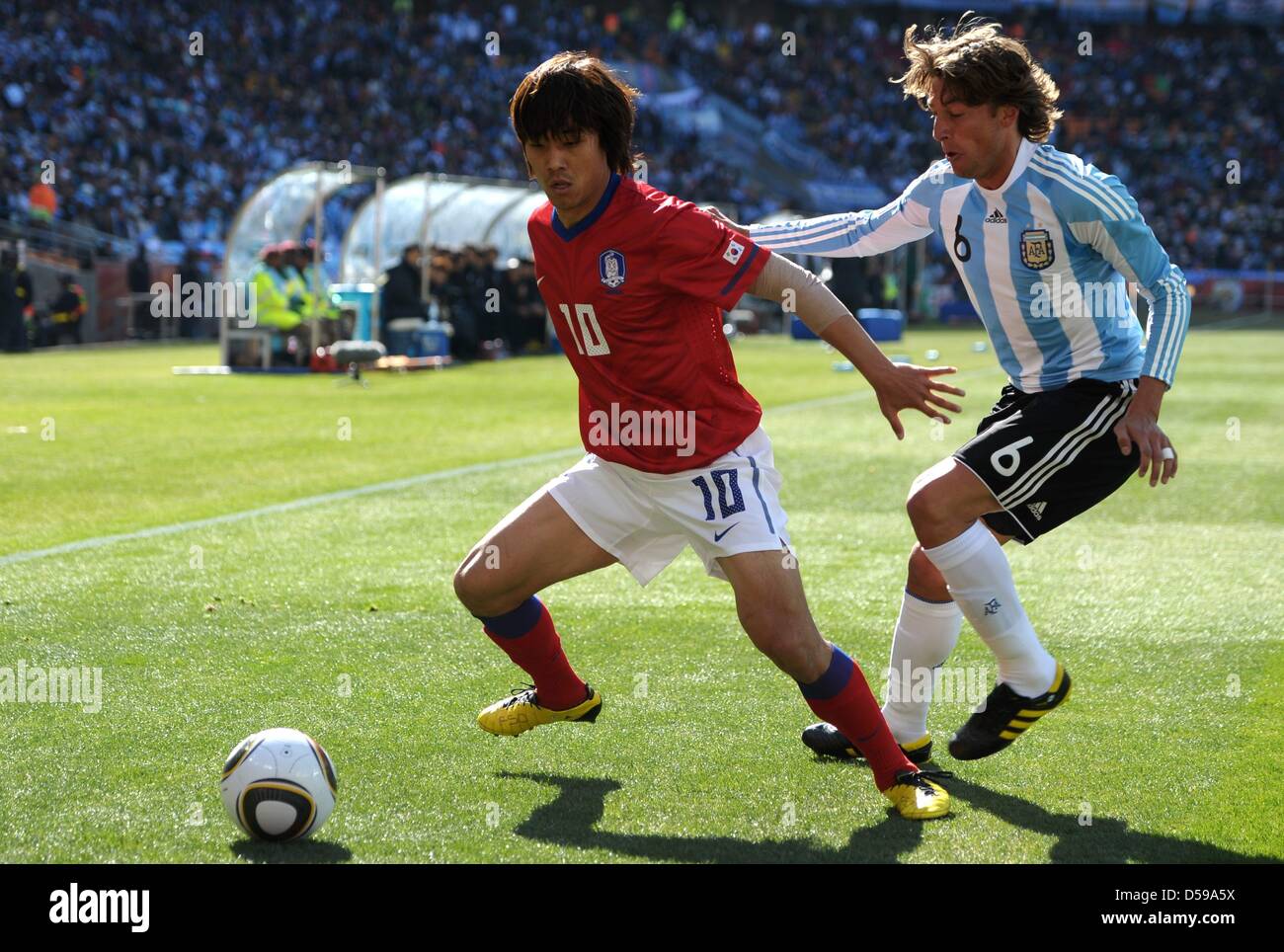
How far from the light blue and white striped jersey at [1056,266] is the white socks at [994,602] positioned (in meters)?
0.56

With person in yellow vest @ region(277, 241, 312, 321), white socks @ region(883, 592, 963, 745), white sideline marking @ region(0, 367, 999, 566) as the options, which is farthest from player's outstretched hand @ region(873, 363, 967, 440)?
person in yellow vest @ region(277, 241, 312, 321)

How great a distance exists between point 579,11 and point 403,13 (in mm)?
7342

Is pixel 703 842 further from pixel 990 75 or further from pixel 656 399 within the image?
pixel 990 75

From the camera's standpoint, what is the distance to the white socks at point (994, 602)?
166 inches

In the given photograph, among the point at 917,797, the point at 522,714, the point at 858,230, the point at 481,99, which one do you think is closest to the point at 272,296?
the point at 858,230

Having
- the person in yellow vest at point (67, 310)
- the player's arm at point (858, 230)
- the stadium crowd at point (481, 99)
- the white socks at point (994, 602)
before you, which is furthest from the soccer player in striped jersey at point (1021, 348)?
the person in yellow vest at point (67, 310)

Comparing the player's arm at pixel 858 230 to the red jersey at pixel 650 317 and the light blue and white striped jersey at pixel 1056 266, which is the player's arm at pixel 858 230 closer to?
the light blue and white striped jersey at pixel 1056 266

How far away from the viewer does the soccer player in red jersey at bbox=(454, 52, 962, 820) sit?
3900 mm

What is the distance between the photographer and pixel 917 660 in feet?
14.9

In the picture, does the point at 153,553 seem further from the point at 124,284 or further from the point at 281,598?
the point at 124,284

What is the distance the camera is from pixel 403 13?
43688 millimetres

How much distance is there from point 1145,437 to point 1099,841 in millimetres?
1050

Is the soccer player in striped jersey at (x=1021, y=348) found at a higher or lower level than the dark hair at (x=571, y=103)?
lower
